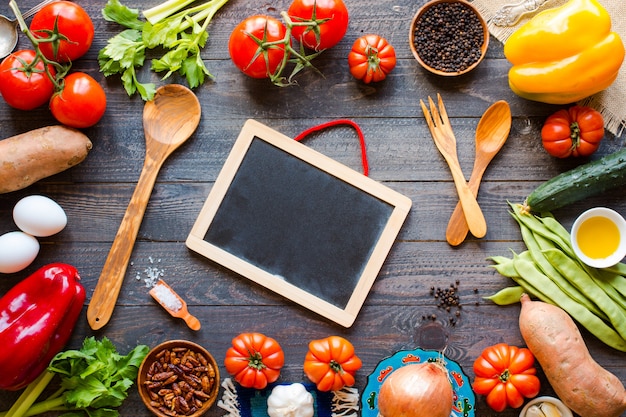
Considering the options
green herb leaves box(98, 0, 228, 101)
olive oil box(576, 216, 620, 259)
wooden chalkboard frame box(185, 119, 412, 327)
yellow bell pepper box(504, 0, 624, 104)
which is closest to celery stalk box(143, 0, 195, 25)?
green herb leaves box(98, 0, 228, 101)

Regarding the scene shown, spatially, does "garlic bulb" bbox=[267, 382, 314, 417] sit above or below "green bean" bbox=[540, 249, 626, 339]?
below

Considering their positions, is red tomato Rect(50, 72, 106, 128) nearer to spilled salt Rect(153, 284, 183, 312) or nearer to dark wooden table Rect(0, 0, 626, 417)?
dark wooden table Rect(0, 0, 626, 417)

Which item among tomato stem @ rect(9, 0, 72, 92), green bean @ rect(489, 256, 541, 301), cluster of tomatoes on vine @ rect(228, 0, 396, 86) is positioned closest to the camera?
tomato stem @ rect(9, 0, 72, 92)

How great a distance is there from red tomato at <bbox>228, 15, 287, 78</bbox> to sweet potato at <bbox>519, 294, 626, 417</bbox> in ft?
3.43

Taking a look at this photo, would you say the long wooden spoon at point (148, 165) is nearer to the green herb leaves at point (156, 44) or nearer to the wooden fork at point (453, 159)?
the green herb leaves at point (156, 44)

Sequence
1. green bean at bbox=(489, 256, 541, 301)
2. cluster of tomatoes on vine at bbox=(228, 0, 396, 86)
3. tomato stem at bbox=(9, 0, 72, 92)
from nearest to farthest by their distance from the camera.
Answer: tomato stem at bbox=(9, 0, 72, 92) < cluster of tomatoes on vine at bbox=(228, 0, 396, 86) < green bean at bbox=(489, 256, 541, 301)

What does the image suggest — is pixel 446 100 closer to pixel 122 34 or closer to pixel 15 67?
pixel 122 34

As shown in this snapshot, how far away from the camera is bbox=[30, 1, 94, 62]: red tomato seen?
170 cm

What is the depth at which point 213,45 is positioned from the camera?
6.04 ft

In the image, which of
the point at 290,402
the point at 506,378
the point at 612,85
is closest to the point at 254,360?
the point at 290,402

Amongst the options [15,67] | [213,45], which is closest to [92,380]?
[15,67]

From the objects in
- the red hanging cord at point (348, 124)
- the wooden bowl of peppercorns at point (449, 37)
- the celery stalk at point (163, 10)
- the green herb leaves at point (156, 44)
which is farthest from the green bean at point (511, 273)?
the celery stalk at point (163, 10)

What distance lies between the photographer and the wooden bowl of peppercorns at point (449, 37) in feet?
5.81

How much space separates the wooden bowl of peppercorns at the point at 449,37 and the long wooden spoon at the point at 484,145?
163 mm
